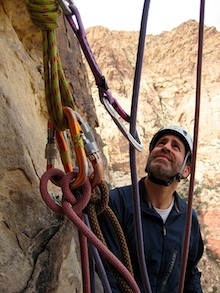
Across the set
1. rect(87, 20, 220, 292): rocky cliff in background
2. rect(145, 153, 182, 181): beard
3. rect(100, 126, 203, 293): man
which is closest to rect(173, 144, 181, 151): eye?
rect(100, 126, 203, 293): man

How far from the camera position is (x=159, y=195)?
1.58 m

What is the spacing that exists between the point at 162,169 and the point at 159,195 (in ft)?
0.50

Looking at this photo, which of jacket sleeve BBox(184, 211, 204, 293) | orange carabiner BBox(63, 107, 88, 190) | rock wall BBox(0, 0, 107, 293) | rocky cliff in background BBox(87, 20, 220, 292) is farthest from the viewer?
rocky cliff in background BBox(87, 20, 220, 292)

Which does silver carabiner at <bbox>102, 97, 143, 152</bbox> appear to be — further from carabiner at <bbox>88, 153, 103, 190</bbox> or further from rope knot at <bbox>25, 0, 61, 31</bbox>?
rope knot at <bbox>25, 0, 61, 31</bbox>

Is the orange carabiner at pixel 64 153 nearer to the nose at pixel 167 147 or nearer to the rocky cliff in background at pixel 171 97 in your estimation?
the nose at pixel 167 147

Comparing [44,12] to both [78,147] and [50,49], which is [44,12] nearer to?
[50,49]

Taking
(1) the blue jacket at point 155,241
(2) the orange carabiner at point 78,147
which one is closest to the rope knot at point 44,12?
(2) the orange carabiner at point 78,147

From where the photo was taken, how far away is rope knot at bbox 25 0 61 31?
2.29 ft

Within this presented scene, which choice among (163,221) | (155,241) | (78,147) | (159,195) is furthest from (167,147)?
(78,147)

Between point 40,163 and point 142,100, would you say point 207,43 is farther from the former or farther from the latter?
point 40,163

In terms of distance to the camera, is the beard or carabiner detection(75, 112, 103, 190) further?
the beard

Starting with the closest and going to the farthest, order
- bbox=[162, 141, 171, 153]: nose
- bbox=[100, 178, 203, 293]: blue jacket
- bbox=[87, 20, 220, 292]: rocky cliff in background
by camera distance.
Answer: bbox=[100, 178, 203, 293]: blue jacket < bbox=[162, 141, 171, 153]: nose < bbox=[87, 20, 220, 292]: rocky cliff in background

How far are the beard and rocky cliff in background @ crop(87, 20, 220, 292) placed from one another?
11.3 metres

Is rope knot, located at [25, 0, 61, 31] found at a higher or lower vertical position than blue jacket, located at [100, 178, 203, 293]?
higher
